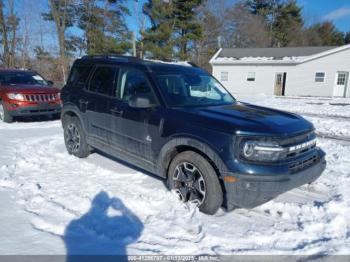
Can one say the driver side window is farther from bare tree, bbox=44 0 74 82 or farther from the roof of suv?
bare tree, bbox=44 0 74 82

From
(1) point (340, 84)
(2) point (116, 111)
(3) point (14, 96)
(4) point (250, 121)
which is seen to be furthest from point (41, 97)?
(1) point (340, 84)

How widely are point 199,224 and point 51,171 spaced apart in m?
3.02

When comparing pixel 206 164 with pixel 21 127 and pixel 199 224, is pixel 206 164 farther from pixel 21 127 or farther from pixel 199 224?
pixel 21 127

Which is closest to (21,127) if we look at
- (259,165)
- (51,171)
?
(51,171)

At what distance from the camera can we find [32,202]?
13.0 ft

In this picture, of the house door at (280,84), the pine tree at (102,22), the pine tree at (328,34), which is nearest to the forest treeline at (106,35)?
the pine tree at (102,22)

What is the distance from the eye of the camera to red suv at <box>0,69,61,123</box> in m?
9.44

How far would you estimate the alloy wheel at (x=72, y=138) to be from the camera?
5.99m

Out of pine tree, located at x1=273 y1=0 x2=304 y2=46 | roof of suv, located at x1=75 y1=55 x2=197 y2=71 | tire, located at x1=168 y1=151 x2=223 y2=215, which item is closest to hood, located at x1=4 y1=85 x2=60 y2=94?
roof of suv, located at x1=75 y1=55 x2=197 y2=71

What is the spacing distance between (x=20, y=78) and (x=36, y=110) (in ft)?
6.10

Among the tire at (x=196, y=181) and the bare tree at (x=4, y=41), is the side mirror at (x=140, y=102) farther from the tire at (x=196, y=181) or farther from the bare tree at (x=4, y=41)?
the bare tree at (x=4, y=41)

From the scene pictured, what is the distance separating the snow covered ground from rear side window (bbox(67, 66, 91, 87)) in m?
1.68

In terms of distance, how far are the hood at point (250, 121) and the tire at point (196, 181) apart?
0.51m

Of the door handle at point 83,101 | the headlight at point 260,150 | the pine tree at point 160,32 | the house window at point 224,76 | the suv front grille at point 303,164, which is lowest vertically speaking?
the suv front grille at point 303,164
